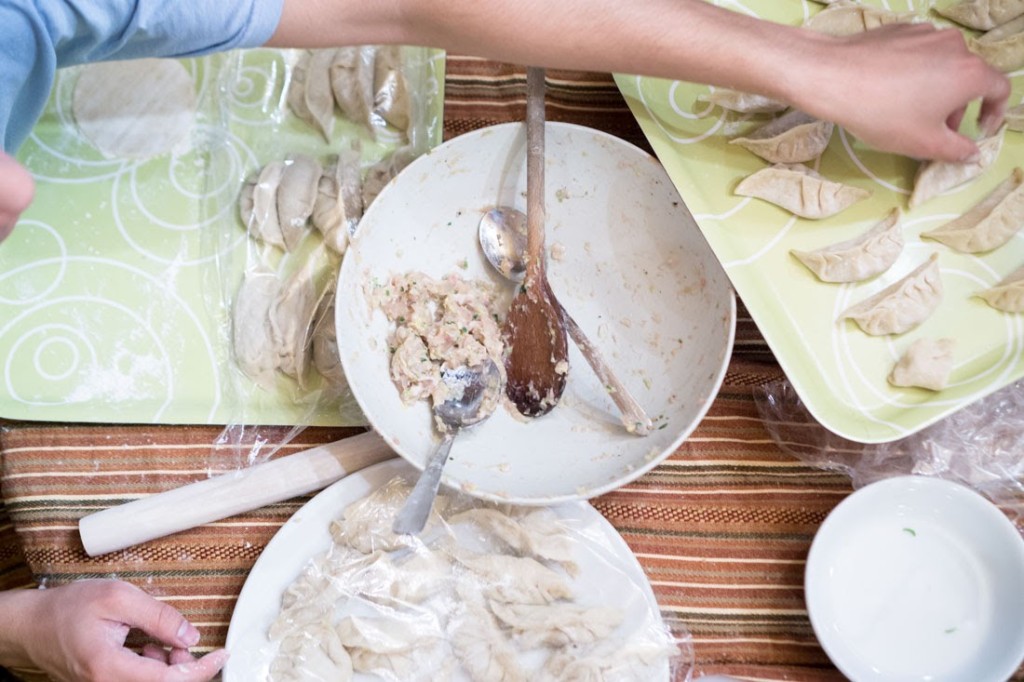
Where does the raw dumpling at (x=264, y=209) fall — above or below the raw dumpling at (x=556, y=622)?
above

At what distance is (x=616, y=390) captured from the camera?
1.25 m

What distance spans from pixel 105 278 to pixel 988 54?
1.39 metres

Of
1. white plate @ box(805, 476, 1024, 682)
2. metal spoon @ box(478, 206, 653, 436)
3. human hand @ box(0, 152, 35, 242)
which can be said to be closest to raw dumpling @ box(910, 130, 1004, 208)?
white plate @ box(805, 476, 1024, 682)

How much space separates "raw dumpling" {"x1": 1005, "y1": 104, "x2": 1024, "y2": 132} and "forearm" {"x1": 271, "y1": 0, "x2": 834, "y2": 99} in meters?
0.31

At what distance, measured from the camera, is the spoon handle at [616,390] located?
1.25 meters

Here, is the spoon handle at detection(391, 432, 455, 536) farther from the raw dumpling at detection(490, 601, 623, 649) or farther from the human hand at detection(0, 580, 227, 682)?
the human hand at detection(0, 580, 227, 682)

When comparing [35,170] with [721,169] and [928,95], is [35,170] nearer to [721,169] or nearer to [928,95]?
[721,169]

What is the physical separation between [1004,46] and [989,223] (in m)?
0.28

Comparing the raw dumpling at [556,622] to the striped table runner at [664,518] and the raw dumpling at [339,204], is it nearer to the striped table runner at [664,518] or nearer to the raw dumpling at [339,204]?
the striped table runner at [664,518]

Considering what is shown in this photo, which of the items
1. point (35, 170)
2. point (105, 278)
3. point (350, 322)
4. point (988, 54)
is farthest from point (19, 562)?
point (988, 54)

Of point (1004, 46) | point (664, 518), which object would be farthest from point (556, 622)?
point (1004, 46)

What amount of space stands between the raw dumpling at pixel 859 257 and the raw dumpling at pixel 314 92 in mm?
801

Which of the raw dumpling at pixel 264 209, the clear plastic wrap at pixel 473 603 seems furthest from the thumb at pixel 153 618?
the raw dumpling at pixel 264 209

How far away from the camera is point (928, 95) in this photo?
1102 millimetres
